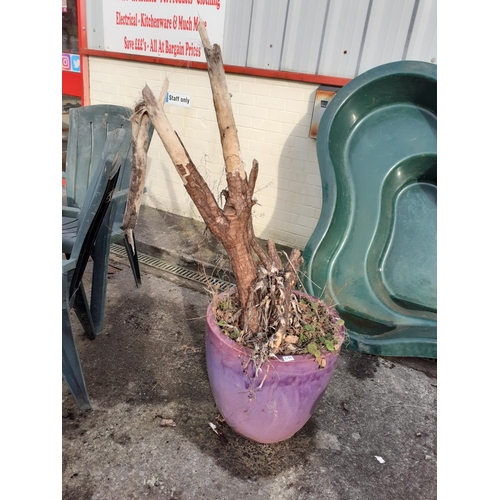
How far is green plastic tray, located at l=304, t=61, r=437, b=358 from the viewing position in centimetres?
284

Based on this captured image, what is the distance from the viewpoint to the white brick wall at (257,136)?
141 inches

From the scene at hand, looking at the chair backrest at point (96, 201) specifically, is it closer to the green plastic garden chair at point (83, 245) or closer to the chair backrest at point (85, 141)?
the green plastic garden chair at point (83, 245)

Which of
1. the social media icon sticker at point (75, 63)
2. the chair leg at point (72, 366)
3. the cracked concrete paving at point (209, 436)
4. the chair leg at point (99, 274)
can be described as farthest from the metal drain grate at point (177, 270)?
the social media icon sticker at point (75, 63)

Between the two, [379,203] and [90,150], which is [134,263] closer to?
[90,150]

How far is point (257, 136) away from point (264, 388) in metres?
2.62

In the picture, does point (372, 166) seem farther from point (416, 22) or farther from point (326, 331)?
point (326, 331)

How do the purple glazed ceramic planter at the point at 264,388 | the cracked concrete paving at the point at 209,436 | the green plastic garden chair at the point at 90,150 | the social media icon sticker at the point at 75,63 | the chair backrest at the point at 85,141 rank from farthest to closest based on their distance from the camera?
1. the social media icon sticker at the point at 75,63
2. the chair backrest at the point at 85,141
3. the green plastic garden chair at the point at 90,150
4. the cracked concrete paving at the point at 209,436
5. the purple glazed ceramic planter at the point at 264,388

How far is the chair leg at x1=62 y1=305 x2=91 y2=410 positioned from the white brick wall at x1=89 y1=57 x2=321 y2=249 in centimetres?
226

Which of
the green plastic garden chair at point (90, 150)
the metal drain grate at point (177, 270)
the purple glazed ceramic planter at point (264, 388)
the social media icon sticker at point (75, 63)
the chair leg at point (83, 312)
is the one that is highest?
the social media icon sticker at point (75, 63)

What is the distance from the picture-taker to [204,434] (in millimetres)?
2049

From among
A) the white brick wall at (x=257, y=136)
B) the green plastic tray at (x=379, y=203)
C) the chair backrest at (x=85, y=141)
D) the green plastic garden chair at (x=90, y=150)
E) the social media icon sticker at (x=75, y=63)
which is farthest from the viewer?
the social media icon sticker at (x=75, y=63)

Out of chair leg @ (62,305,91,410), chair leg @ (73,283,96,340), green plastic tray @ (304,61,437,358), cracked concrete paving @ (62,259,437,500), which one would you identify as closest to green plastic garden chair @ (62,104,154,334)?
chair leg @ (73,283,96,340)

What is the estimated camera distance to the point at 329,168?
2830 mm

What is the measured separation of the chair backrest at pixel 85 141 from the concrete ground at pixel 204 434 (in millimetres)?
1045
